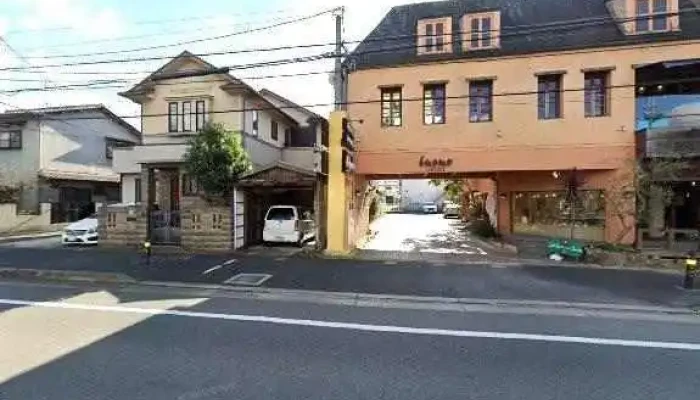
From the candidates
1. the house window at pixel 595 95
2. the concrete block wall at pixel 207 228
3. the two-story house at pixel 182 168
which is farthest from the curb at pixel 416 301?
the house window at pixel 595 95

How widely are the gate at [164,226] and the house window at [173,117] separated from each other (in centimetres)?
513

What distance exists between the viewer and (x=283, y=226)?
1806 cm

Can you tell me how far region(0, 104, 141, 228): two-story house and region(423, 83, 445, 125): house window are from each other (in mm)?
20646

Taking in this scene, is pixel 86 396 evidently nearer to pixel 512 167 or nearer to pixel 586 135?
pixel 512 167

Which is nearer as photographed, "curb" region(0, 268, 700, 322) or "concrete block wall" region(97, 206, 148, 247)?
"curb" region(0, 268, 700, 322)

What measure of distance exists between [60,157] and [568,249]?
27.8 m

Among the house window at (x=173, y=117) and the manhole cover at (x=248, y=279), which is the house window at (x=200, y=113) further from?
the manhole cover at (x=248, y=279)

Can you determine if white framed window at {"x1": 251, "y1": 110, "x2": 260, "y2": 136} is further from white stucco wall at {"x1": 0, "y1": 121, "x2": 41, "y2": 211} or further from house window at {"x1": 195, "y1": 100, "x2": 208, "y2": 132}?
white stucco wall at {"x1": 0, "y1": 121, "x2": 41, "y2": 211}

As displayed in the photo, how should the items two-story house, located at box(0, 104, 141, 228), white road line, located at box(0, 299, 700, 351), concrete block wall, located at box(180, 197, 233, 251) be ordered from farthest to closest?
two-story house, located at box(0, 104, 141, 228)
concrete block wall, located at box(180, 197, 233, 251)
white road line, located at box(0, 299, 700, 351)

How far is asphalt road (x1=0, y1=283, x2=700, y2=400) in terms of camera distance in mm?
4754

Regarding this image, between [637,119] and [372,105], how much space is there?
30.6 ft

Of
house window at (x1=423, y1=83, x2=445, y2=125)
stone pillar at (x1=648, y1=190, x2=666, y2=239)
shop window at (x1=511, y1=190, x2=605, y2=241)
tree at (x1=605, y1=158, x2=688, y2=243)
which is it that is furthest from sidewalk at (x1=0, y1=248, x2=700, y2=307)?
house window at (x1=423, y1=83, x2=445, y2=125)

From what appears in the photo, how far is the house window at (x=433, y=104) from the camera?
17797mm

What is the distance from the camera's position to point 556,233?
60.0 feet
